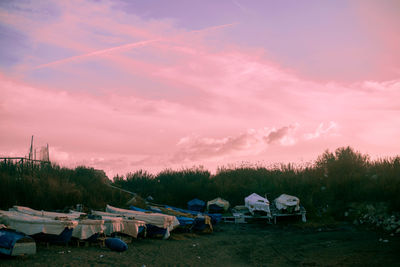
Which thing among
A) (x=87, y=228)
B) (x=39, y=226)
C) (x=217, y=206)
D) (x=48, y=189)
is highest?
(x=48, y=189)

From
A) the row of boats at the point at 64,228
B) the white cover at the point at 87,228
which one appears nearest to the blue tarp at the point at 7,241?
the row of boats at the point at 64,228

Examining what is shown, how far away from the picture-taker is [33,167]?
2950 centimetres

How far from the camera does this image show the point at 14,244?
12.2 metres

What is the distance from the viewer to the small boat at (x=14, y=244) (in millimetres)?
12211

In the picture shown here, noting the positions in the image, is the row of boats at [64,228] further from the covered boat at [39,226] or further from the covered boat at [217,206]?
the covered boat at [217,206]

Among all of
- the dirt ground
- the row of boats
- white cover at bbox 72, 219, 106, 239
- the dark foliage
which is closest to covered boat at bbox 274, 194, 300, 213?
the dirt ground

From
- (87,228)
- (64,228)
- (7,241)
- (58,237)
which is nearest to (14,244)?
(7,241)

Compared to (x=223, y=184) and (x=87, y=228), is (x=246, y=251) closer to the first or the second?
(x=87, y=228)

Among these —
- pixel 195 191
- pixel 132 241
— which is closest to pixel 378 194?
pixel 195 191

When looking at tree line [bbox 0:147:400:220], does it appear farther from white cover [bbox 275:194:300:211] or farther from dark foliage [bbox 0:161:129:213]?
white cover [bbox 275:194:300:211]

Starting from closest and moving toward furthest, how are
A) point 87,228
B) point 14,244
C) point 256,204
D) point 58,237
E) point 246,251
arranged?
point 14,244, point 58,237, point 87,228, point 246,251, point 256,204

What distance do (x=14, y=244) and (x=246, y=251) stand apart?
10.1 m

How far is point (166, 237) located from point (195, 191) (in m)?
15.6

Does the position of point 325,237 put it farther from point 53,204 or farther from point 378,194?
point 53,204
